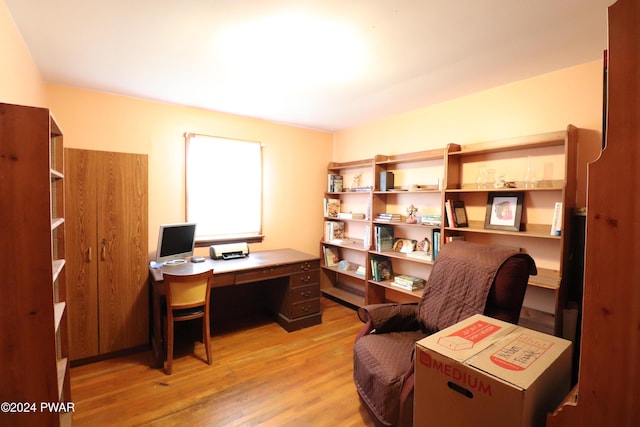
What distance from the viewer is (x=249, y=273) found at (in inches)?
113

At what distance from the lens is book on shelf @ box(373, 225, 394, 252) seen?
344 centimetres

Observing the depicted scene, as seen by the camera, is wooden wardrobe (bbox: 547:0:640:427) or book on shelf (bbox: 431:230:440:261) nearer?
wooden wardrobe (bbox: 547:0:640:427)

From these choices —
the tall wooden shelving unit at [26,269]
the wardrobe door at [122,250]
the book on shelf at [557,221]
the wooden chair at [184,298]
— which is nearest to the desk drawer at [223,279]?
the wooden chair at [184,298]

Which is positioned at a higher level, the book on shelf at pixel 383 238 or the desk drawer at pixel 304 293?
the book on shelf at pixel 383 238

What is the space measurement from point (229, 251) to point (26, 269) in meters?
2.03

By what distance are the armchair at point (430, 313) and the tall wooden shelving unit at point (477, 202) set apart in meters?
0.66

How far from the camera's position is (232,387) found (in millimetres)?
2193

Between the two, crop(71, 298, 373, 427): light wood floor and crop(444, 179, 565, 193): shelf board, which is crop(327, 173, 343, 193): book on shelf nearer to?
crop(444, 179, 565, 193): shelf board

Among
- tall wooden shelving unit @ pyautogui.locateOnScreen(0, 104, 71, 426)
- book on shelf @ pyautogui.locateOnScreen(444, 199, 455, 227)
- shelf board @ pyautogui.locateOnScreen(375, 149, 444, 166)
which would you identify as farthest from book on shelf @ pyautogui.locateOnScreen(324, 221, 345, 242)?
tall wooden shelving unit @ pyautogui.locateOnScreen(0, 104, 71, 426)

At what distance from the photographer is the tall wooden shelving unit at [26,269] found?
1.18 m

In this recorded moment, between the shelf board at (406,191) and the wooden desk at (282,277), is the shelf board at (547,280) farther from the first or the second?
the wooden desk at (282,277)

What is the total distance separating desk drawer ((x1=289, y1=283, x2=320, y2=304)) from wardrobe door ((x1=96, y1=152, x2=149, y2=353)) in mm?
1406

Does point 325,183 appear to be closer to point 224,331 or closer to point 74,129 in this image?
point 224,331

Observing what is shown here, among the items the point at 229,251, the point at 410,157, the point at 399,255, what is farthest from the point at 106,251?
the point at 410,157
